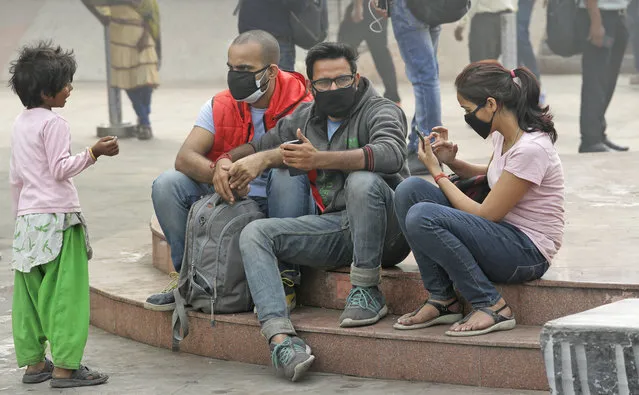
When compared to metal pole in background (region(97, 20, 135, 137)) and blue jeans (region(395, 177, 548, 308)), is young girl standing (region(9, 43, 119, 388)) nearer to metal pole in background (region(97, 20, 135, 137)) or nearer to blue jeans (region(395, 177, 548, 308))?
blue jeans (region(395, 177, 548, 308))

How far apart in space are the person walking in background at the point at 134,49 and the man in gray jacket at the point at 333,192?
6040 millimetres

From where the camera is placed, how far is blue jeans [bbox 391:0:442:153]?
725 cm

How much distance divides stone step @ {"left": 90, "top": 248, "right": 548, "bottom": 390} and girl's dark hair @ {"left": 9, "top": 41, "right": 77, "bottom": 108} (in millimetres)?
1026

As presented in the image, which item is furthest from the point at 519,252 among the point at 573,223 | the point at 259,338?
the point at 573,223

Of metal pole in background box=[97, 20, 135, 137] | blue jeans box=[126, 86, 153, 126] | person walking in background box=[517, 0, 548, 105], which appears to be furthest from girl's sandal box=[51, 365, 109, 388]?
person walking in background box=[517, 0, 548, 105]

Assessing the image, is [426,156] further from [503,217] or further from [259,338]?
[259,338]

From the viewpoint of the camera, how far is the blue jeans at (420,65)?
A: 7254 millimetres

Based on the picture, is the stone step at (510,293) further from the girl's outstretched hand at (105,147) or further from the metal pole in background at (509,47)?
the metal pole in background at (509,47)

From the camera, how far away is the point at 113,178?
9.07m

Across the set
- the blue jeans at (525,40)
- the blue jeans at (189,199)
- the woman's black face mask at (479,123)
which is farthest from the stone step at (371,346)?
the blue jeans at (525,40)

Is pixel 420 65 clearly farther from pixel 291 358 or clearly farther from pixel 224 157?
pixel 291 358

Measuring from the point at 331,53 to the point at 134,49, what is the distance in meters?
6.41

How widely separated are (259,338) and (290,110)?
0.96m

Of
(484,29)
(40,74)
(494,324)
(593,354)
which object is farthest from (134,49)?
(593,354)
